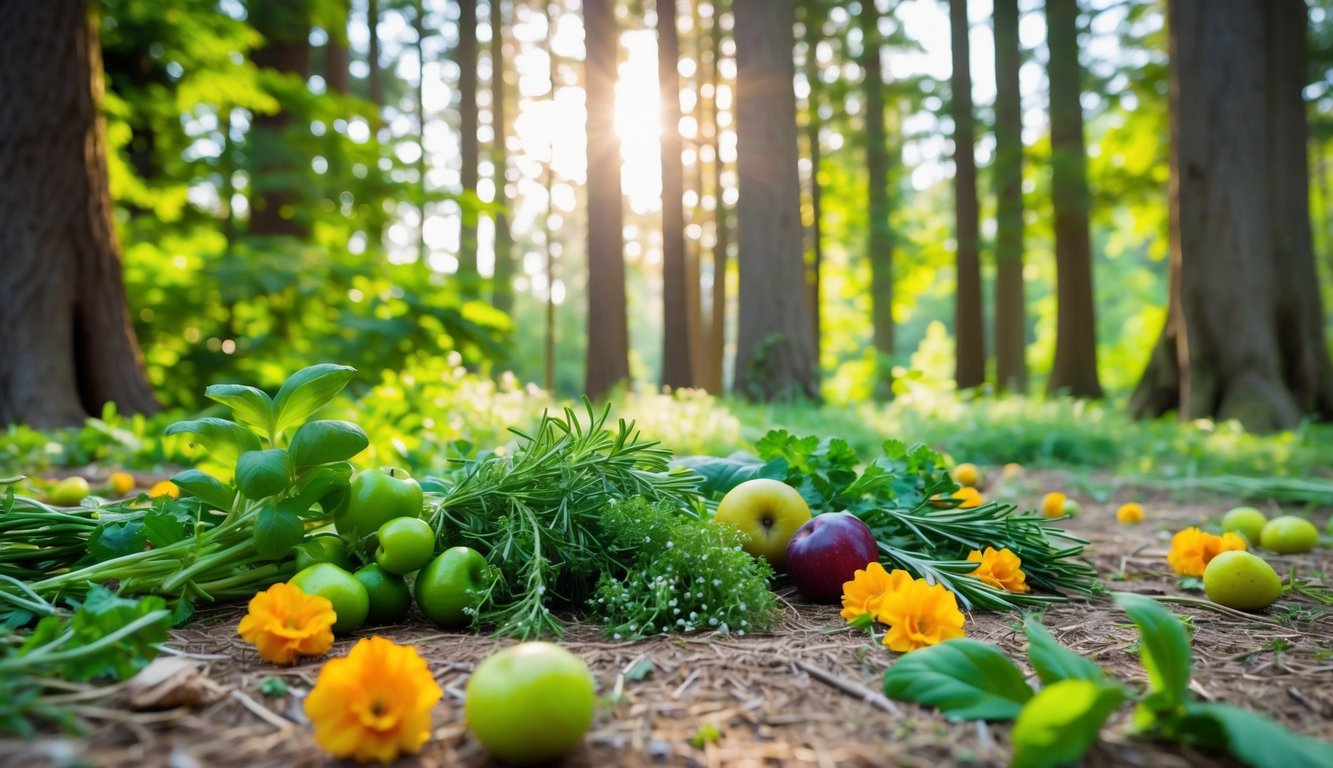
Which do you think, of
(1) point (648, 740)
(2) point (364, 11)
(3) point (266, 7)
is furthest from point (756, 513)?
(2) point (364, 11)

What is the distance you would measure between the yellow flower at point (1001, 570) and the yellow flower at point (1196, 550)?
0.65 meters

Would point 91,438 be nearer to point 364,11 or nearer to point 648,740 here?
point 648,740

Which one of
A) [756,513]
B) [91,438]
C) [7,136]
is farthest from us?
[7,136]

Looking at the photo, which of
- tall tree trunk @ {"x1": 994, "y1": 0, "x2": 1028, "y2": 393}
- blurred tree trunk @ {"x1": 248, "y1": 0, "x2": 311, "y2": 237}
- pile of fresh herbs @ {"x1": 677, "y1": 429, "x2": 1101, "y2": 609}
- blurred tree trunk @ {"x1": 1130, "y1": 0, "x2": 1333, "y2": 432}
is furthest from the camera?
tall tree trunk @ {"x1": 994, "y1": 0, "x2": 1028, "y2": 393}

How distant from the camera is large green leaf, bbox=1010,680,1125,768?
3.50 feet

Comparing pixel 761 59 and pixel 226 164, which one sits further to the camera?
pixel 761 59

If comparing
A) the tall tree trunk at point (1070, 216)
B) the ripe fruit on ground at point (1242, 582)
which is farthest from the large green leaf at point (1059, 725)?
the tall tree trunk at point (1070, 216)

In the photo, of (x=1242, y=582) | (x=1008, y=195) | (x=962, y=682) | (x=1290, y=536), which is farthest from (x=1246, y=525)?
(x=1008, y=195)

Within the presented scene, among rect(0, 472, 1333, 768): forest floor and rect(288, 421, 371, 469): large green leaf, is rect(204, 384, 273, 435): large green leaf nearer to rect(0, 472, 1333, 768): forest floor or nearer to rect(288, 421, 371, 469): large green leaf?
rect(288, 421, 371, 469): large green leaf

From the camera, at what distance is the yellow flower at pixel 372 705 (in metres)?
1.11

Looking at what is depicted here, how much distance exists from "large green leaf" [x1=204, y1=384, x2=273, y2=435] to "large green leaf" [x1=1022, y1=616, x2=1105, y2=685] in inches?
61.3

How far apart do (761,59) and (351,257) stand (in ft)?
15.6

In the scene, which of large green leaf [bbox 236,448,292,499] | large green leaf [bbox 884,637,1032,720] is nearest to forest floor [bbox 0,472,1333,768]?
large green leaf [bbox 884,637,1032,720]

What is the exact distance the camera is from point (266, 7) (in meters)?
8.09
